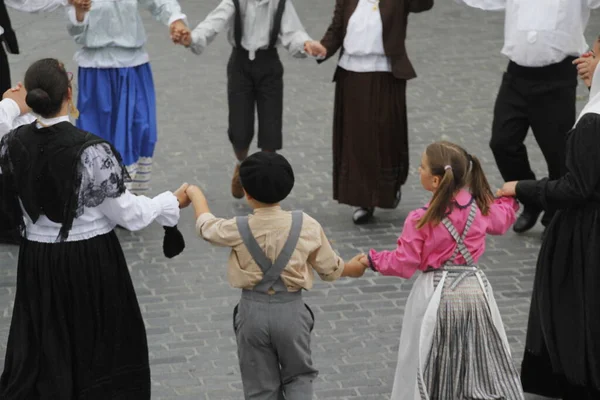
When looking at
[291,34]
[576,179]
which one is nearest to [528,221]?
[291,34]

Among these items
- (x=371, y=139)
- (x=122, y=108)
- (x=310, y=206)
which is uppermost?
(x=122, y=108)

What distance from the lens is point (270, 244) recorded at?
4.88 metres

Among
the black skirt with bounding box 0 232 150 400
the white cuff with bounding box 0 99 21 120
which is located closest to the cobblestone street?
the black skirt with bounding box 0 232 150 400

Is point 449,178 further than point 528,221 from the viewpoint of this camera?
No

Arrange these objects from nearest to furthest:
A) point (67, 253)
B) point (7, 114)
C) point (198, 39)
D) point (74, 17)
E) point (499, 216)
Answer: point (67, 253) < point (499, 216) < point (7, 114) < point (74, 17) < point (198, 39)

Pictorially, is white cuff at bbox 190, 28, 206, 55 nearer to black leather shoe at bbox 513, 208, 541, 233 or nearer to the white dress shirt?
the white dress shirt

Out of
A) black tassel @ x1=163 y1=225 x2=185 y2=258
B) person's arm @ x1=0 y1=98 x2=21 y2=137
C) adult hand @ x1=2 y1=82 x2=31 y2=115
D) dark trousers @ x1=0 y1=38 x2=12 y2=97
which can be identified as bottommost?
black tassel @ x1=163 y1=225 x2=185 y2=258

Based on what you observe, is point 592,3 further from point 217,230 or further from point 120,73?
point 217,230

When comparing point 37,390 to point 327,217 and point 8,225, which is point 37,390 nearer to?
point 8,225

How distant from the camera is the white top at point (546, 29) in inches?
290

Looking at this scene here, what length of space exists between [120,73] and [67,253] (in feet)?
10.4

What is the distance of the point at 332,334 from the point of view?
21.9 ft

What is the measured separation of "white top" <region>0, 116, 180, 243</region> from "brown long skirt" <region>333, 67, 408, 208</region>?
10.7 feet

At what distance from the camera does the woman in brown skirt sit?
8.02 metres
